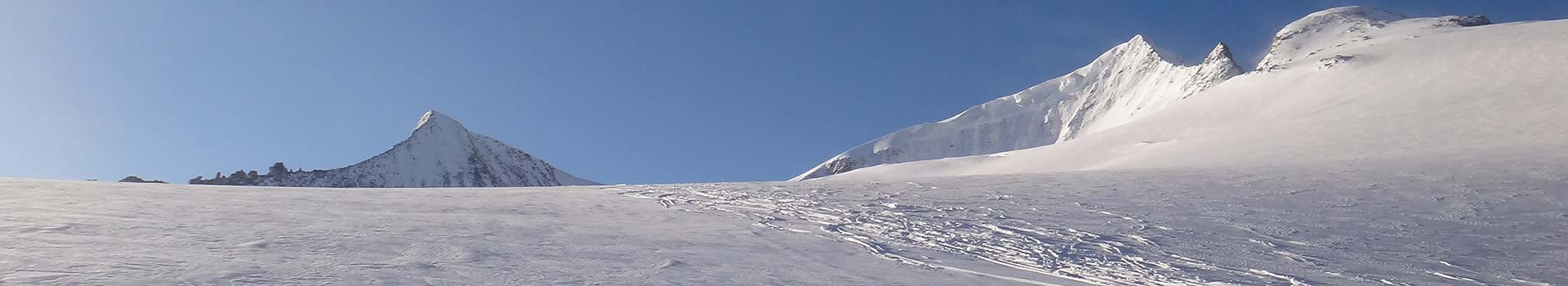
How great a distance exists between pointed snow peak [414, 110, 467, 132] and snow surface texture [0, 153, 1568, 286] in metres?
125

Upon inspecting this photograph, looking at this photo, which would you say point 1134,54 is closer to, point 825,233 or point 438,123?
point 438,123

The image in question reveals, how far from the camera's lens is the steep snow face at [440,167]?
123m

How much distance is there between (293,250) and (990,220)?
7.72m

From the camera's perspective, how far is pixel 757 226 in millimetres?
12523

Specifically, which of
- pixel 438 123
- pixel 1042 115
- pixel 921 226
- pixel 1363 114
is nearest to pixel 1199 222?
pixel 921 226

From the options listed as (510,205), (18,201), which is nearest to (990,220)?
(510,205)

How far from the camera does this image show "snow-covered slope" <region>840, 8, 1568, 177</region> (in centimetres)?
2386

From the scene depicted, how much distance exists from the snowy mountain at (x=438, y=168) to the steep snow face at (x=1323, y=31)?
7355cm

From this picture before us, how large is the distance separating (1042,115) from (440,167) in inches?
2855

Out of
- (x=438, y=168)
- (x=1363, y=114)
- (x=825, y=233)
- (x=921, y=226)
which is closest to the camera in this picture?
(x=825, y=233)

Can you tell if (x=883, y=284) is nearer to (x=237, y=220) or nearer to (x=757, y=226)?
(x=757, y=226)

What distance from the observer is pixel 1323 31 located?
76125mm

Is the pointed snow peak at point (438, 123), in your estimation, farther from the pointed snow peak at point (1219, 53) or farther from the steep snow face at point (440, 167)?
the pointed snow peak at point (1219, 53)

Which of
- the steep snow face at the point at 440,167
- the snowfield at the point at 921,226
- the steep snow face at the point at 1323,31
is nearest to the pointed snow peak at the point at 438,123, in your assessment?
the steep snow face at the point at 440,167
